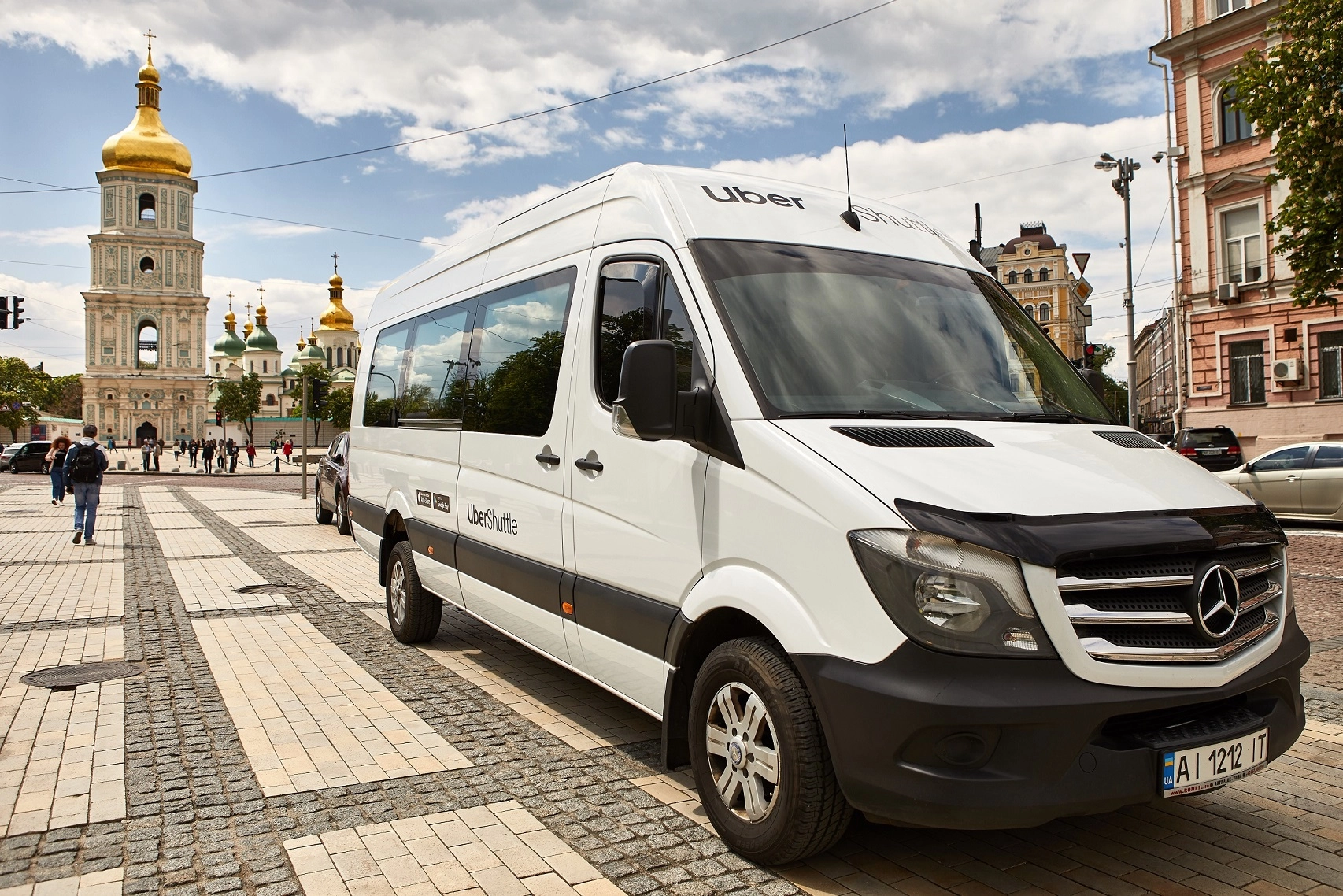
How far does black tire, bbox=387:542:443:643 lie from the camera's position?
7.19 meters

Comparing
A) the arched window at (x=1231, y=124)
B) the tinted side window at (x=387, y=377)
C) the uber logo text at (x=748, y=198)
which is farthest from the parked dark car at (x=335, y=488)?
the arched window at (x=1231, y=124)

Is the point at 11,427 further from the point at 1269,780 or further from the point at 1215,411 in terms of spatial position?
the point at 1269,780

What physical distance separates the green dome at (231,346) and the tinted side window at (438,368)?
141m

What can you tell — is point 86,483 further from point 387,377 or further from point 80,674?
point 80,674

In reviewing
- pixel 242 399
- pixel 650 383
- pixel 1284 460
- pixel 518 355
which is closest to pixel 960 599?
pixel 650 383

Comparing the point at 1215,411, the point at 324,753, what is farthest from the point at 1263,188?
the point at 324,753

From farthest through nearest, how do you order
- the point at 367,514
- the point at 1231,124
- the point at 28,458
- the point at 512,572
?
the point at 28,458 < the point at 1231,124 < the point at 367,514 < the point at 512,572

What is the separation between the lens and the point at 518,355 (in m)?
5.44

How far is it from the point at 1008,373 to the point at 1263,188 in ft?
102

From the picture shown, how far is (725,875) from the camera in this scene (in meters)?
3.44

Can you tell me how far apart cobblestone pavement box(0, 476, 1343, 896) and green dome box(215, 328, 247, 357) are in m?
140

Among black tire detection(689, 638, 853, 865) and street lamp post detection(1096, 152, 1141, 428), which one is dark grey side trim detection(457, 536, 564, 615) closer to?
black tire detection(689, 638, 853, 865)

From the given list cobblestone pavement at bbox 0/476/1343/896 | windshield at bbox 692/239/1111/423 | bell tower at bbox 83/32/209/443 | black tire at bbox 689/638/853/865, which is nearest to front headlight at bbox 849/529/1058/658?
black tire at bbox 689/638/853/865

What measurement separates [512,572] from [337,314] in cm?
13399
